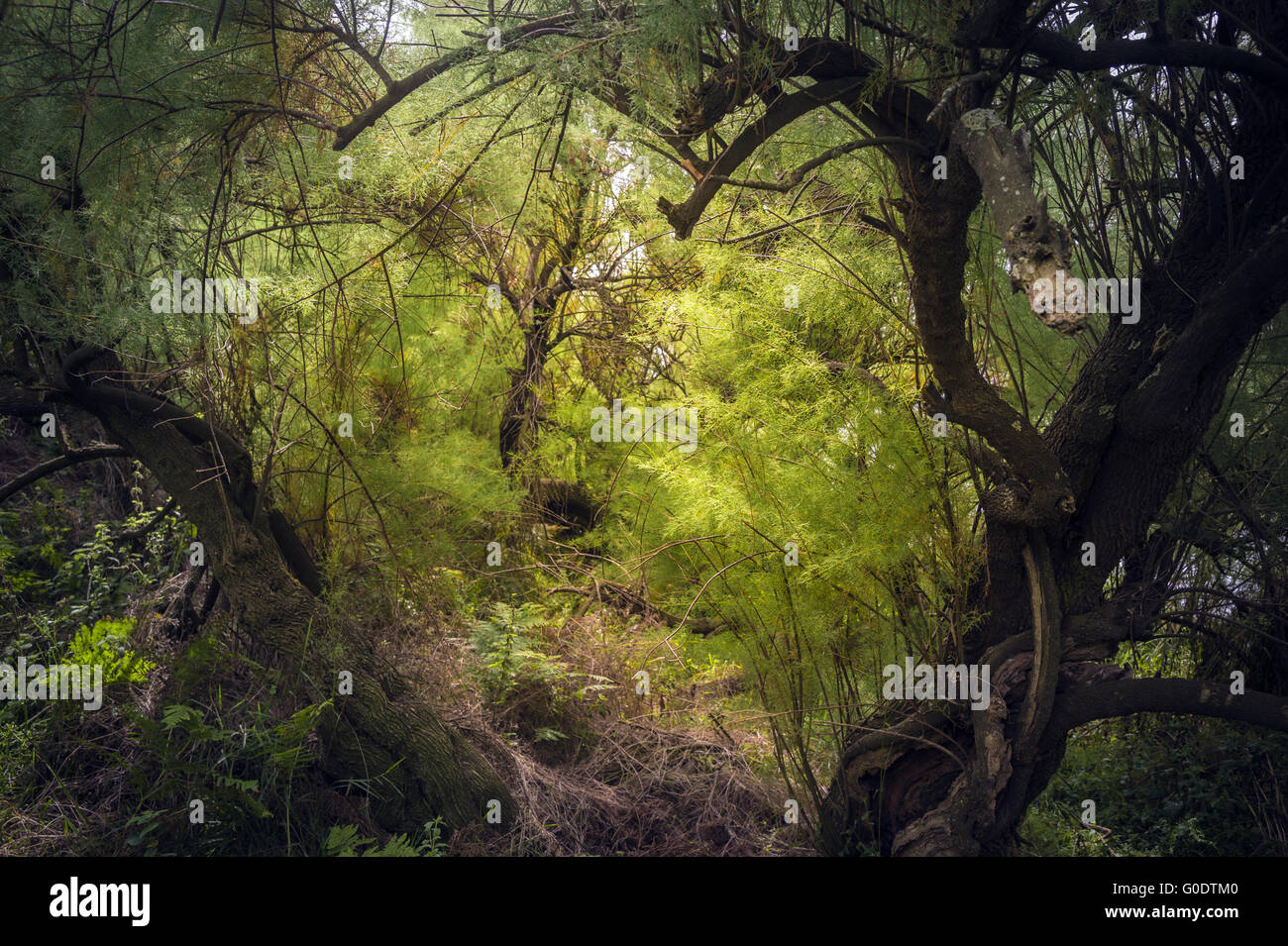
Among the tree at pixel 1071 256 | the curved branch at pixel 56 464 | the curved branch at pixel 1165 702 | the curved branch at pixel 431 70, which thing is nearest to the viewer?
the tree at pixel 1071 256

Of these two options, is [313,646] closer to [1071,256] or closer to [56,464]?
[56,464]

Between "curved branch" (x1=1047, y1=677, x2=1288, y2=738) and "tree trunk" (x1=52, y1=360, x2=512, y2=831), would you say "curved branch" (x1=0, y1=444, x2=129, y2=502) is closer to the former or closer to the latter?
"tree trunk" (x1=52, y1=360, x2=512, y2=831)

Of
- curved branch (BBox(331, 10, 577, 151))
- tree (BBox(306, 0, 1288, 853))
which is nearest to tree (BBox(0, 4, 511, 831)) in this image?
curved branch (BBox(331, 10, 577, 151))

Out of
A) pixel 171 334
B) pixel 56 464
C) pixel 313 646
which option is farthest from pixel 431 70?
pixel 56 464

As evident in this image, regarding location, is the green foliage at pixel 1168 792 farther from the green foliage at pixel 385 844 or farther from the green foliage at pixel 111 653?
the green foliage at pixel 111 653

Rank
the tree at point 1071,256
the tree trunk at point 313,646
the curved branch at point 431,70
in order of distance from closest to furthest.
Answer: the tree at point 1071,256, the curved branch at point 431,70, the tree trunk at point 313,646

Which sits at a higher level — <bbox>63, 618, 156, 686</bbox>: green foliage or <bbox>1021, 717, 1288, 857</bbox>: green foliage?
<bbox>63, 618, 156, 686</bbox>: green foliage

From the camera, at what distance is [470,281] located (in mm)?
5375

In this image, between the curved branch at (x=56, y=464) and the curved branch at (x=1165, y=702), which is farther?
the curved branch at (x=56, y=464)

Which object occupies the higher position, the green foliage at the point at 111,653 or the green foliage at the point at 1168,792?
the green foliage at the point at 111,653

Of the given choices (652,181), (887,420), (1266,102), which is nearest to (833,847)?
(887,420)

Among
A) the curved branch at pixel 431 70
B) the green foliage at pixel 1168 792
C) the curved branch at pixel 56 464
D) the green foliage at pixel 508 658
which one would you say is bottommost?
the green foliage at pixel 1168 792

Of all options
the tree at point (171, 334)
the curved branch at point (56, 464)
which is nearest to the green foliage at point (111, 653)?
the tree at point (171, 334)
